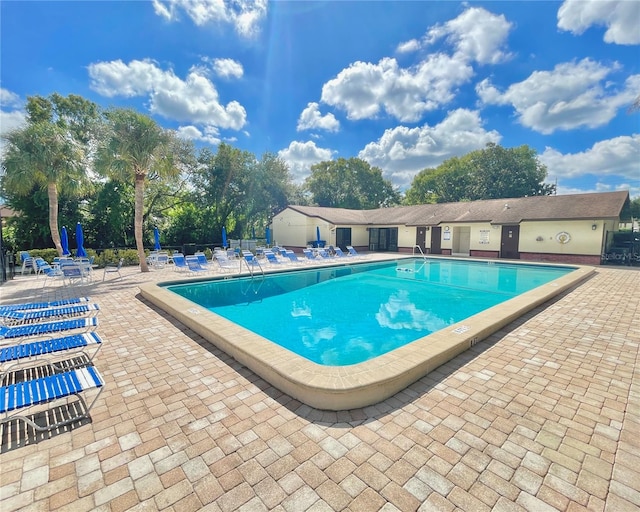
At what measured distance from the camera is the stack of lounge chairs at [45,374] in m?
2.68

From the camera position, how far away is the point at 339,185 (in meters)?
42.8

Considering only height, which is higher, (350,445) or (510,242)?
(510,242)

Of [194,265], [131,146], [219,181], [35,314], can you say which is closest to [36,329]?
[35,314]

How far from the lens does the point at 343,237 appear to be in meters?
24.9

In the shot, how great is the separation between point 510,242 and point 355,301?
14492 mm

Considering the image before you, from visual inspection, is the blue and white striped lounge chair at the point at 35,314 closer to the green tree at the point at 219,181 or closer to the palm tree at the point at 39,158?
the palm tree at the point at 39,158

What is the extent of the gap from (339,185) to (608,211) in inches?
1215

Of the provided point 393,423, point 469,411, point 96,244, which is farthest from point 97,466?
point 96,244

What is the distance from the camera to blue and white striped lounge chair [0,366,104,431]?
2527 millimetres

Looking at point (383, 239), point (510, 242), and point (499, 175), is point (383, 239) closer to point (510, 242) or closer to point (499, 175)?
point (510, 242)

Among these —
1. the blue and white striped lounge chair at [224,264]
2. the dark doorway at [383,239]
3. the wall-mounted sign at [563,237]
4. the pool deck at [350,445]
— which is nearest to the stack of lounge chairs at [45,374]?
the pool deck at [350,445]

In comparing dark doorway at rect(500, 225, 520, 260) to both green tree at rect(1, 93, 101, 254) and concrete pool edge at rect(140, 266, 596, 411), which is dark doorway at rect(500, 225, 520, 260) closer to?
concrete pool edge at rect(140, 266, 596, 411)

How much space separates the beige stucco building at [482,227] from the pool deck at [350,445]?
15861 mm

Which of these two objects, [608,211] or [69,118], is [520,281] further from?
[69,118]
